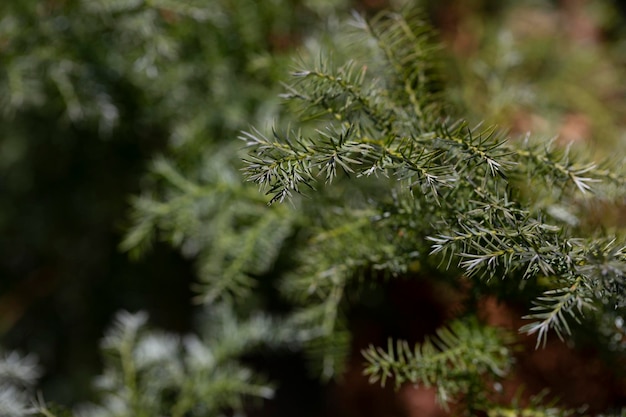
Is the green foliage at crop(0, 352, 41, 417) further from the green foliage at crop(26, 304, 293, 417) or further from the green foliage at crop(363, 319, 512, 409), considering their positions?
the green foliage at crop(363, 319, 512, 409)

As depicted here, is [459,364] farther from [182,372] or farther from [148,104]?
[148,104]

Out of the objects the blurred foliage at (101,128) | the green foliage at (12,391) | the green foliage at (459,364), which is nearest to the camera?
the green foliage at (459,364)

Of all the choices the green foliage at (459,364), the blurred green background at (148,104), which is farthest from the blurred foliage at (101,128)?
the green foliage at (459,364)

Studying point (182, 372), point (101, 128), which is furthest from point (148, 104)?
point (182, 372)

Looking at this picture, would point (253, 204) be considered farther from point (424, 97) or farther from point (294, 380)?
point (294, 380)

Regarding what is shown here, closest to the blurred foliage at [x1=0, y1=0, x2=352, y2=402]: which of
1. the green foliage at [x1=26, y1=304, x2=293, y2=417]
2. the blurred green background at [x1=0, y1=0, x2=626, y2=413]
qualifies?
the blurred green background at [x1=0, y1=0, x2=626, y2=413]

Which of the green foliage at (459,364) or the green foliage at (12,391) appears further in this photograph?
the green foliage at (12,391)

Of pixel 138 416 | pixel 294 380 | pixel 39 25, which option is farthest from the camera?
pixel 294 380

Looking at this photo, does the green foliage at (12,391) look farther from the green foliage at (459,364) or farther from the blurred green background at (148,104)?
the green foliage at (459,364)

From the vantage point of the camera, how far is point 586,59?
92cm

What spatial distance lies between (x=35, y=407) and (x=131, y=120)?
418 millimetres

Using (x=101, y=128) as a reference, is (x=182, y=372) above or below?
below

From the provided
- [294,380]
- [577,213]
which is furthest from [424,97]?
[294,380]

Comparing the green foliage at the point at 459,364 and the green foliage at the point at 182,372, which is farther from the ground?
the green foliage at the point at 459,364
